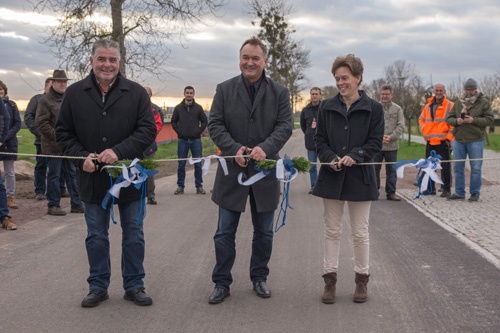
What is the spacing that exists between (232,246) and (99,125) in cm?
163

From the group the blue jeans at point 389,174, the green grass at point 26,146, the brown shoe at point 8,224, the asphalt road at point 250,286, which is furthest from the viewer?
the green grass at point 26,146

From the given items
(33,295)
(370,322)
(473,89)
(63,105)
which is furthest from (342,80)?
(473,89)

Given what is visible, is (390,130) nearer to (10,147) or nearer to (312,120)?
(312,120)

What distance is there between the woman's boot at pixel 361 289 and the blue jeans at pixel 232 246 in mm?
852

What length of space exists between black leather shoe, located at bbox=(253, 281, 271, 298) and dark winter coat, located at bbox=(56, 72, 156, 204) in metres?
1.39

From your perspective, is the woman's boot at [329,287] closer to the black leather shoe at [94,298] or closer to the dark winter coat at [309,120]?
the black leather shoe at [94,298]

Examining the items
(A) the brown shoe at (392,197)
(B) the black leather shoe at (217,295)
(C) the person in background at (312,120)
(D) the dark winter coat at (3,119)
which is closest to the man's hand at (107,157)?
(B) the black leather shoe at (217,295)

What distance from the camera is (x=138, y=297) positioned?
5027 millimetres

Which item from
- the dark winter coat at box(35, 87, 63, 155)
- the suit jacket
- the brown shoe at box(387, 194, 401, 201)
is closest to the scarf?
the brown shoe at box(387, 194, 401, 201)

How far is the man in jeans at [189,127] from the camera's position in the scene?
1245 cm

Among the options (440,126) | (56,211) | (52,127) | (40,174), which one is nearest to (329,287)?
(56,211)

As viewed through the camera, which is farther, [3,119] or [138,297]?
[3,119]

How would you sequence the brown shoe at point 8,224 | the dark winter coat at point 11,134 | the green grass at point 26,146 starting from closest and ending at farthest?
1. the brown shoe at point 8,224
2. the dark winter coat at point 11,134
3. the green grass at point 26,146

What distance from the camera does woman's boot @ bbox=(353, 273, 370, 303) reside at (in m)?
5.11
